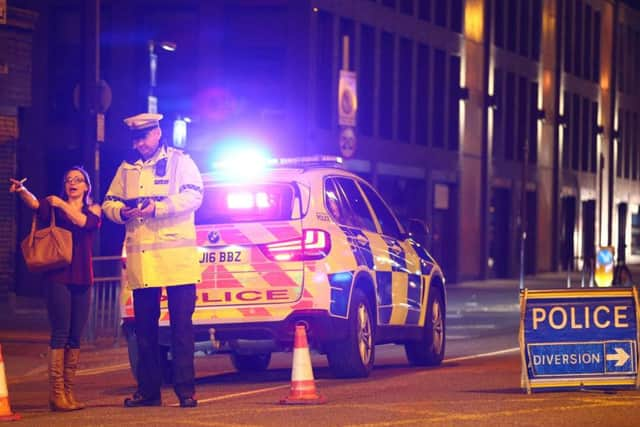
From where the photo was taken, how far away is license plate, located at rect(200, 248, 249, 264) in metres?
14.2

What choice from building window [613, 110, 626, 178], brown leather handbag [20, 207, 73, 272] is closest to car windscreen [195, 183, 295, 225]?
brown leather handbag [20, 207, 73, 272]

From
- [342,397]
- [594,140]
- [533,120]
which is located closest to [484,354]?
[342,397]

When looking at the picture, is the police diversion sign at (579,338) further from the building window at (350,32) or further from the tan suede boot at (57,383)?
the building window at (350,32)

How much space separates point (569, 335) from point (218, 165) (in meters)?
3.88

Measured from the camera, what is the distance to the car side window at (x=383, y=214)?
16062mm

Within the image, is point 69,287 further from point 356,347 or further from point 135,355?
point 356,347

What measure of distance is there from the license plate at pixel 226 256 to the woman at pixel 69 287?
196 cm

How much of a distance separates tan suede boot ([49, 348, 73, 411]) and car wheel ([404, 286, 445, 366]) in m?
5.13

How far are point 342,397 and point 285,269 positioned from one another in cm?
173

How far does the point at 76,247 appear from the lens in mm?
12289

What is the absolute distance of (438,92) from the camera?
4481 centimetres

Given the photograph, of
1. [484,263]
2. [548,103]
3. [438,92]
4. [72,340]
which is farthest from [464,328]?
[548,103]

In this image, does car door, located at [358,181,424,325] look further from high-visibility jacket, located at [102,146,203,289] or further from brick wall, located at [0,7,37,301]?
brick wall, located at [0,7,37,301]

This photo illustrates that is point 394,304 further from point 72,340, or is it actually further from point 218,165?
point 72,340
